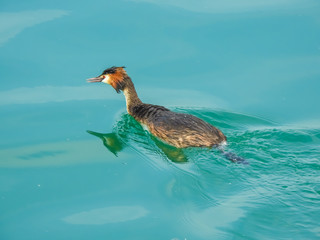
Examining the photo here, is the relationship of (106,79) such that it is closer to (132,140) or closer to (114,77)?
(114,77)

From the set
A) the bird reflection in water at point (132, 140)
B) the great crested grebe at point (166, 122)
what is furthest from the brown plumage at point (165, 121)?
the bird reflection in water at point (132, 140)

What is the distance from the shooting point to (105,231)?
5.98 metres

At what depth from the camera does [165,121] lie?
312 inches

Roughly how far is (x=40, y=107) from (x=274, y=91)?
3.66 m

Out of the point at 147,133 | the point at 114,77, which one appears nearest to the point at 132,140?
the point at 147,133

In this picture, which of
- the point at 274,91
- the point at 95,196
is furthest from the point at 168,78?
the point at 95,196

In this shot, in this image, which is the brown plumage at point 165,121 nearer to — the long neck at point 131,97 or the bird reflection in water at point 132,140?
the long neck at point 131,97

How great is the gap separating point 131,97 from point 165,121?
3.04ft

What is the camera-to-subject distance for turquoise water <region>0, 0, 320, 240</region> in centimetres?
614

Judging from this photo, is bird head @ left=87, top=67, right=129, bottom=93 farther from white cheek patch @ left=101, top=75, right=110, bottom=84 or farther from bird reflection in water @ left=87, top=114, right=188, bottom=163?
bird reflection in water @ left=87, top=114, right=188, bottom=163

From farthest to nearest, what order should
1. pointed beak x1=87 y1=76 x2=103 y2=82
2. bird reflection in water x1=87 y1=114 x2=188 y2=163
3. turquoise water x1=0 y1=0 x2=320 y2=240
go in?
pointed beak x1=87 y1=76 x2=103 y2=82 → bird reflection in water x1=87 y1=114 x2=188 y2=163 → turquoise water x1=0 y1=0 x2=320 y2=240

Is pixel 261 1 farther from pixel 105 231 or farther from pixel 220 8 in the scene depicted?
pixel 105 231

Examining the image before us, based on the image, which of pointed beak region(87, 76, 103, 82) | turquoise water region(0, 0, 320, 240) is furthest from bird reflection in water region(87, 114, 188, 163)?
pointed beak region(87, 76, 103, 82)

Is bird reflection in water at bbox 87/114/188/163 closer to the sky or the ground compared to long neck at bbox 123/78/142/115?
closer to the ground
